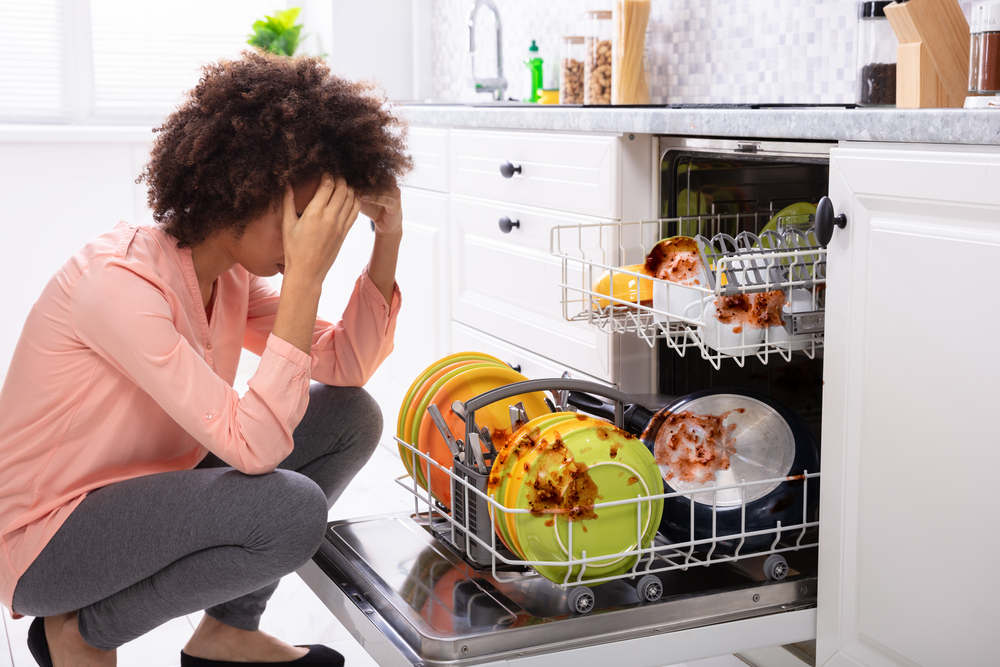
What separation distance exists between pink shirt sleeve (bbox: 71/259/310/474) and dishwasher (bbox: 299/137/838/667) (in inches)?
7.4

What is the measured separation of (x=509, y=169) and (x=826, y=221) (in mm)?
829

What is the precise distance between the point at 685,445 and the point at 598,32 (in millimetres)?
1387

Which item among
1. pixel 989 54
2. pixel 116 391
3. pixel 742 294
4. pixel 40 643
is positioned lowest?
pixel 40 643

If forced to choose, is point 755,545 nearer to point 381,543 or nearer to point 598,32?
point 381,543

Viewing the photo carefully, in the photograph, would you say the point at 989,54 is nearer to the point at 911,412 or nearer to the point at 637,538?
the point at 911,412

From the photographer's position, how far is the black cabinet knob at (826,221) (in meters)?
1.09

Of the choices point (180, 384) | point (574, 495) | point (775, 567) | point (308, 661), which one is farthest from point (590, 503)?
point (308, 661)

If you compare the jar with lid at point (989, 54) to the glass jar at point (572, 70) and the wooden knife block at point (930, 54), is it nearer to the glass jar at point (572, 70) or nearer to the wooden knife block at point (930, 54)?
the wooden knife block at point (930, 54)

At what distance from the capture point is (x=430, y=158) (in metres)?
2.25

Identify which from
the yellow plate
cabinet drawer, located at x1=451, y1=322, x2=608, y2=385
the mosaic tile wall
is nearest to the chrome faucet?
the mosaic tile wall

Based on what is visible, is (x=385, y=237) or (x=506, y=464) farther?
(x=385, y=237)

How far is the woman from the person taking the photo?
115 centimetres

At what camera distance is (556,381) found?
1.14 m

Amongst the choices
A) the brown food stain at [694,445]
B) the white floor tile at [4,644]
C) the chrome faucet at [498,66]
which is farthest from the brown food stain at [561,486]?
the chrome faucet at [498,66]
